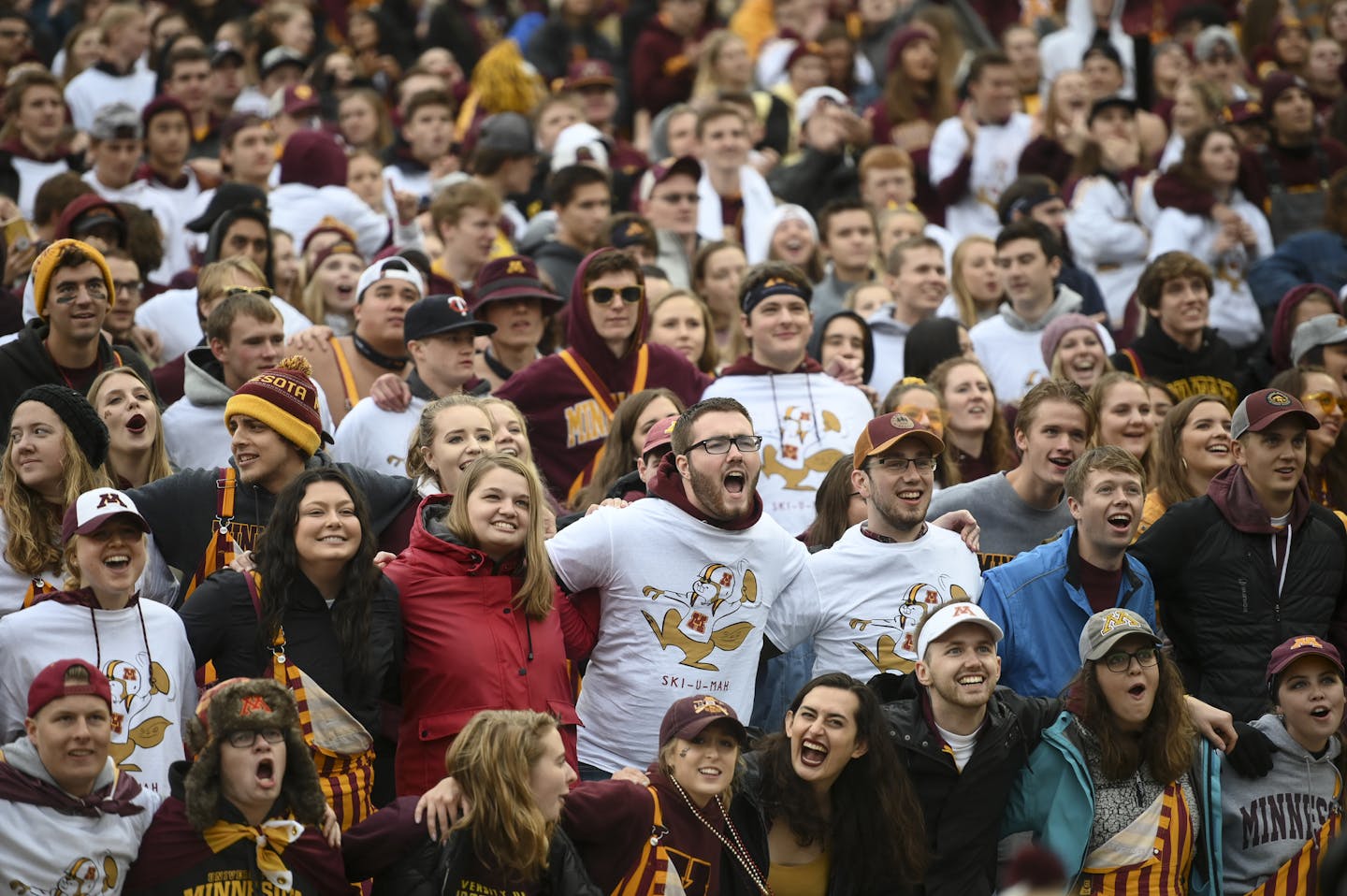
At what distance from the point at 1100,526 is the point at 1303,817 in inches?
53.4

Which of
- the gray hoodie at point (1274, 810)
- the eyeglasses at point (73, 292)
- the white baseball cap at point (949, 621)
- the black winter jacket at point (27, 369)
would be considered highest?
the eyeglasses at point (73, 292)

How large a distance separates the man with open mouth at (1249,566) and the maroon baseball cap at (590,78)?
912cm

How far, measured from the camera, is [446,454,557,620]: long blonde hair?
7.02m

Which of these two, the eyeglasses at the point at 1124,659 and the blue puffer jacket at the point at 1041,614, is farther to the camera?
the blue puffer jacket at the point at 1041,614

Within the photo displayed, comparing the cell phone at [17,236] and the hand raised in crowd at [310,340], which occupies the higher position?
the cell phone at [17,236]

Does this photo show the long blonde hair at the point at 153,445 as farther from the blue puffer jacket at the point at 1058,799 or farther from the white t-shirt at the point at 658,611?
the blue puffer jacket at the point at 1058,799

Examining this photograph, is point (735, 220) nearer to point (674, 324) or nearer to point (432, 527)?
point (674, 324)

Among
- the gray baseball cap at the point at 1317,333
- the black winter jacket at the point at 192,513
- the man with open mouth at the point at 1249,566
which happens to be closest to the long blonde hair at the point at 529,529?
the black winter jacket at the point at 192,513

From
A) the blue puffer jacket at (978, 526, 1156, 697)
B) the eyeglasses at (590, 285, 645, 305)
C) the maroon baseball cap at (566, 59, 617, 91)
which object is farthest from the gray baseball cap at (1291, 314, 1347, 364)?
the maroon baseball cap at (566, 59, 617, 91)

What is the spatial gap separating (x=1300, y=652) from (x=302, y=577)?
378 centimetres

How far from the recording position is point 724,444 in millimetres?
7348

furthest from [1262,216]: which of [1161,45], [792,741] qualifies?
[792,741]

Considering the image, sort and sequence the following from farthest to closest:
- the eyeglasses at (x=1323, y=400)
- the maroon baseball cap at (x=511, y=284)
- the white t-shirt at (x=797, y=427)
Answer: the maroon baseball cap at (x=511, y=284)
the eyeglasses at (x=1323, y=400)
the white t-shirt at (x=797, y=427)

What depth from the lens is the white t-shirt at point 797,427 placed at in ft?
30.3
